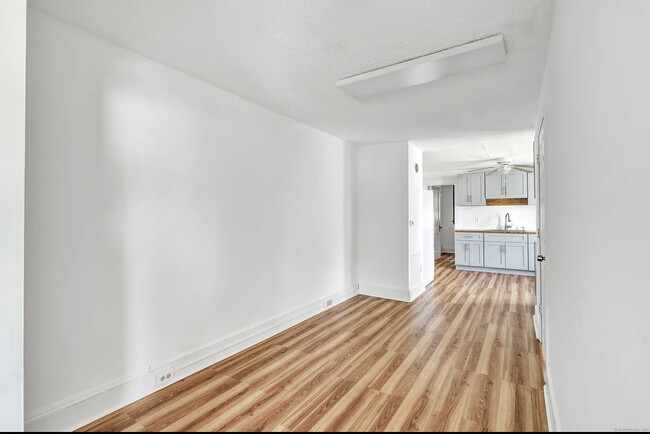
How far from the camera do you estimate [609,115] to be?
26.7 inches

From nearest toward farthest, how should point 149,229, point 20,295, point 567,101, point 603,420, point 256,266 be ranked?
point 603,420, point 20,295, point 567,101, point 149,229, point 256,266

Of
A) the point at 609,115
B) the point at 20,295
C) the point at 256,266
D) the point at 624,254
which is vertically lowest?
the point at 256,266

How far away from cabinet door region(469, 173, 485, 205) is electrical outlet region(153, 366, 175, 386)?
687 centimetres

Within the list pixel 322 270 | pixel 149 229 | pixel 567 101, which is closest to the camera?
pixel 567 101

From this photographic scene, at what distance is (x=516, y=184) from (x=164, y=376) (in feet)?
23.2

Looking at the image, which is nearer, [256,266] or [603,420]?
[603,420]

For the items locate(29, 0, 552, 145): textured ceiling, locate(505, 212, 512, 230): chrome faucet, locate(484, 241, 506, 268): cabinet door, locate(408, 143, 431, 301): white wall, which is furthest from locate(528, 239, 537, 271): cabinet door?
locate(29, 0, 552, 145): textured ceiling

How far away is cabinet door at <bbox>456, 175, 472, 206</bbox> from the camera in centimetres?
723

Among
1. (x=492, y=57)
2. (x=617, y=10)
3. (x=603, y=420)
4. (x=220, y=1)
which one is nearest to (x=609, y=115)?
(x=617, y=10)

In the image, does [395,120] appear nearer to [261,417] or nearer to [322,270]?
[322,270]

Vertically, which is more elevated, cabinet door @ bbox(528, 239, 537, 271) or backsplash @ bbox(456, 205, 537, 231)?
backsplash @ bbox(456, 205, 537, 231)

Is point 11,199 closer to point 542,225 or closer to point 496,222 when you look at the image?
point 542,225

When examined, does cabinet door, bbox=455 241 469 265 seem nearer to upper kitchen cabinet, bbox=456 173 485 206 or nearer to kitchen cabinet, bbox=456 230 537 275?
kitchen cabinet, bbox=456 230 537 275

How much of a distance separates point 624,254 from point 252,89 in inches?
103
